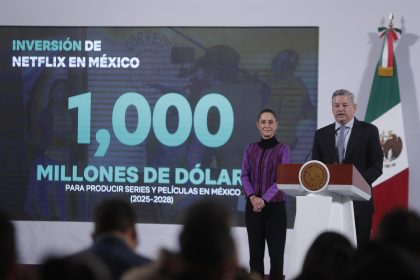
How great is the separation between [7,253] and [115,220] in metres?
0.87

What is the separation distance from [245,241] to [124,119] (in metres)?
1.80

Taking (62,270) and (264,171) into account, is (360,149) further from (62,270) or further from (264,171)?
(62,270)

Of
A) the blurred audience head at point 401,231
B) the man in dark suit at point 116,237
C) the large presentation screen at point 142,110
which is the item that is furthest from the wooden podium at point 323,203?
the large presentation screen at point 142,110

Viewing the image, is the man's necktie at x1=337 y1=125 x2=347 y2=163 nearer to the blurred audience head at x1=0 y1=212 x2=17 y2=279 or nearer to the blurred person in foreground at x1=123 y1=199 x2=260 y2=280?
the blurred person in foreground at x1=123 y1=199 x2=260 y2=280

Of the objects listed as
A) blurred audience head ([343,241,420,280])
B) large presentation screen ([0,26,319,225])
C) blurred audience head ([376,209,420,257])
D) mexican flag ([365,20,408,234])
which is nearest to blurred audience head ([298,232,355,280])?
blurred audience head ([376,209,420,257])

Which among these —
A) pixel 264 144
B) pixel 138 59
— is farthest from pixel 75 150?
pixel 264 144

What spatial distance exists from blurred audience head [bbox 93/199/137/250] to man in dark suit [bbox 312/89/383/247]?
3001 millimetres

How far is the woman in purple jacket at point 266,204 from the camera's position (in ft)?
21.3

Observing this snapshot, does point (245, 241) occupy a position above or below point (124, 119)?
below

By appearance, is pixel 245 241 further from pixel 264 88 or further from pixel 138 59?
pixel 138 59

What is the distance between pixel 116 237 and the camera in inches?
117

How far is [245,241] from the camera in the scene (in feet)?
29.0

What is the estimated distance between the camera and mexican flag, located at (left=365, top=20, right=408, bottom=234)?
840cm

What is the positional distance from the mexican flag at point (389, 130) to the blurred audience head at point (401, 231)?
6.07m
